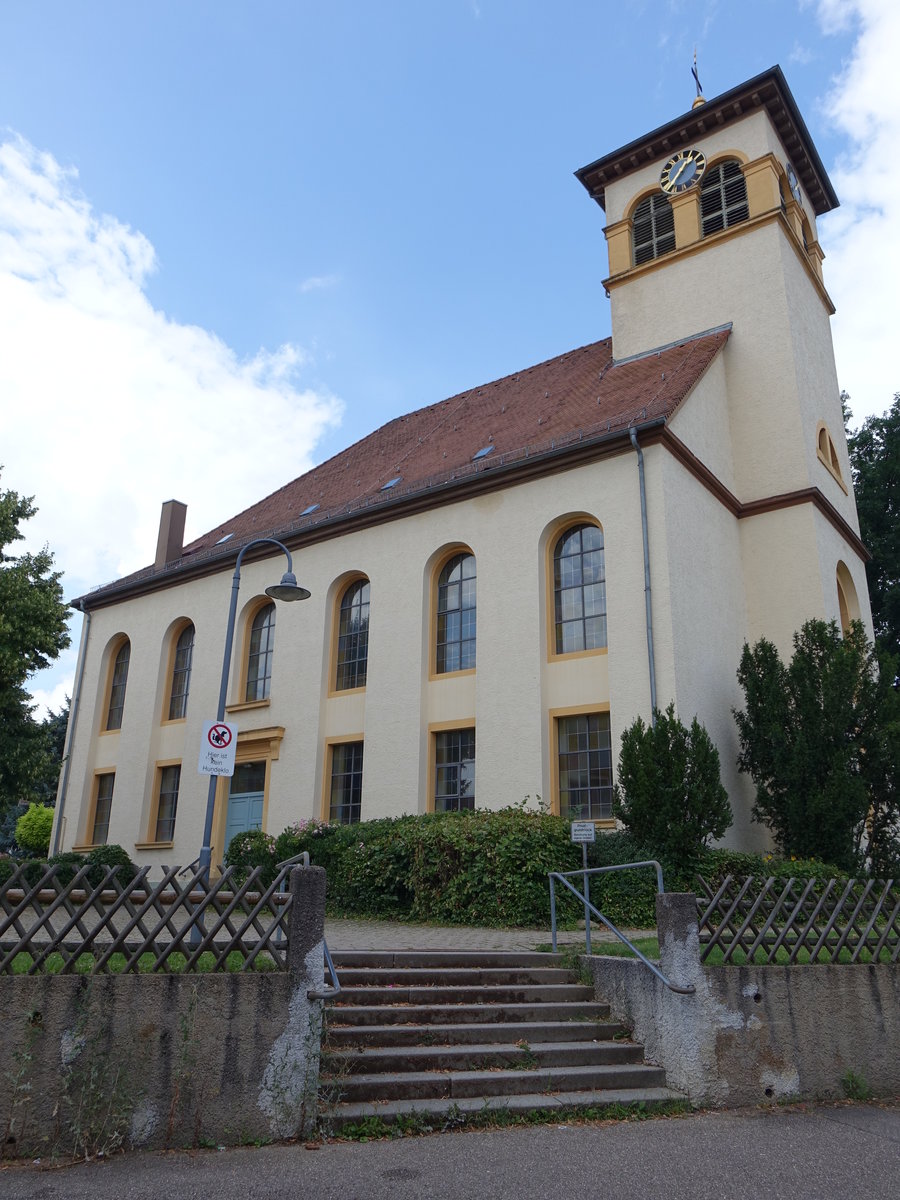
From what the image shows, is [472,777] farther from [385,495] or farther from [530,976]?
[530,976]

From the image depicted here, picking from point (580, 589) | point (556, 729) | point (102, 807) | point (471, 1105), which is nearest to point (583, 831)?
point (471, 1105)

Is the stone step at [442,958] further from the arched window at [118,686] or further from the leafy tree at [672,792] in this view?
the arched window at [118,686]

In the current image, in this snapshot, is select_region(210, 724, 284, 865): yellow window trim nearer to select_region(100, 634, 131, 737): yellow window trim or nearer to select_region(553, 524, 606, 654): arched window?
select_region(100, 634, 131, 737): yellow window trim

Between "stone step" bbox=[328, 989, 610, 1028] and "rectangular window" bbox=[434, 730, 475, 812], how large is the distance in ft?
29.0

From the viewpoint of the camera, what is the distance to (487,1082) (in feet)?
21.6

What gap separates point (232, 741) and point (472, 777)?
25.3ft

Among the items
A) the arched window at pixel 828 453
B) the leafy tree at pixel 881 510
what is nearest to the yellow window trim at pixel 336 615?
the arched window at pixel 828 453

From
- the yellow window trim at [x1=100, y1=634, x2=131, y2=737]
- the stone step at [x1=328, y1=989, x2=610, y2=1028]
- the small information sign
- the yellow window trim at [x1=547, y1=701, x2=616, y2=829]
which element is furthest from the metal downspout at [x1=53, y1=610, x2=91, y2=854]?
the stone step at [x1=328, y1=989, x2=610, y2=1028]

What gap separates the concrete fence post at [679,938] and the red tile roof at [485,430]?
10.5m

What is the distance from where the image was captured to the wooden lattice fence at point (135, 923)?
5.55 metres

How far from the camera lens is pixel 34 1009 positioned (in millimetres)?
5398

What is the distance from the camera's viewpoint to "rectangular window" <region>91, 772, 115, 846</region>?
23.4 m

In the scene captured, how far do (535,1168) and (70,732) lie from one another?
21.6 m

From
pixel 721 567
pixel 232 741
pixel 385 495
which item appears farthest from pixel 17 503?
pixel 721 567
